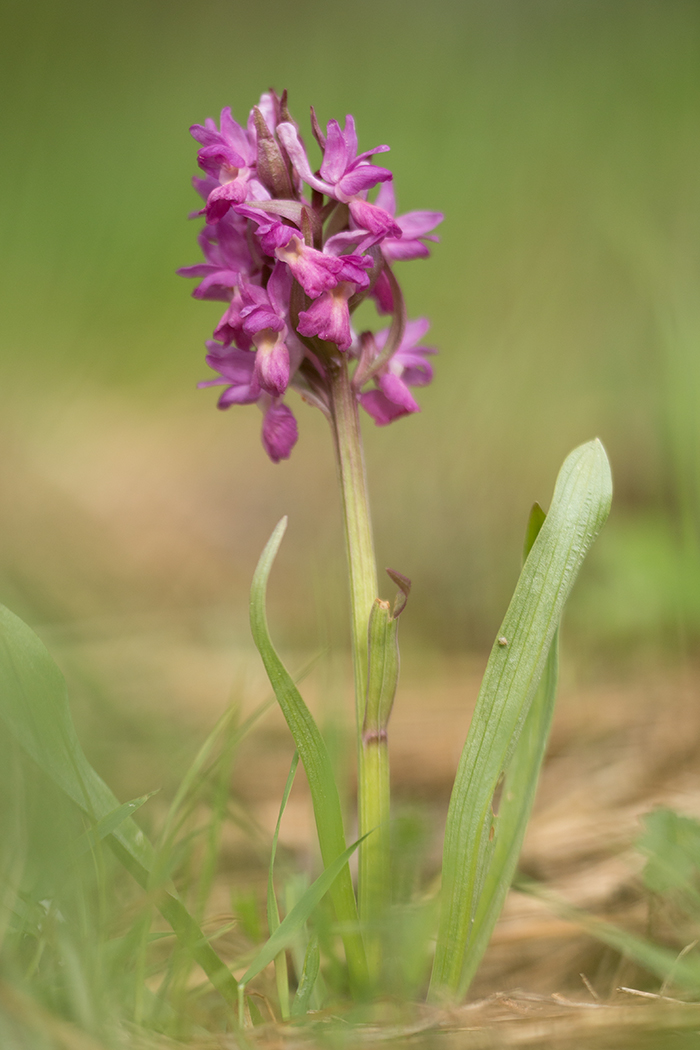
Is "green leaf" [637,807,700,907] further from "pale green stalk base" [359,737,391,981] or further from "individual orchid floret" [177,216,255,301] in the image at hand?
"individual orchid floret" [177,216,255,301]

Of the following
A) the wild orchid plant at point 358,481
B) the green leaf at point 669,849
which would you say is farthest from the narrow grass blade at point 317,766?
the green leaf at point 669,849

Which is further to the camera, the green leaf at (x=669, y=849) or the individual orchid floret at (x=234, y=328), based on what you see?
the individual orchid floret at (x=234, y=328)

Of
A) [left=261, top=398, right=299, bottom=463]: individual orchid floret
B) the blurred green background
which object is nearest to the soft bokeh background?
the blurred green background

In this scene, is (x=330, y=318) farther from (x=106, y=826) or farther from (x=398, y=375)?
(x=106, y=826)

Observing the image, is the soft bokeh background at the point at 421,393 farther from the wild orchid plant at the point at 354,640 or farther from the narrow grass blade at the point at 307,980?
the narrow grass blade at the point at 307,980

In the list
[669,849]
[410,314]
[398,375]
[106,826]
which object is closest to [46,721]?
[106,826]

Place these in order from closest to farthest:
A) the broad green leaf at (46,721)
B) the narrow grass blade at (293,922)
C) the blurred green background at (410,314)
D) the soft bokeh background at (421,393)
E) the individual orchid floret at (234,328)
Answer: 1. the narrow grass blade at (293,922)
2. the broad green leaf at (46,721)
3. the individual orchid floret at (234,328)
4. the soft bokeh background at (421,393)
5. the blurred green background at (410,314)

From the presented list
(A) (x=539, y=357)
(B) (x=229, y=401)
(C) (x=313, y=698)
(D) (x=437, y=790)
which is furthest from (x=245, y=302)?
(A) (x=539, y=357)
